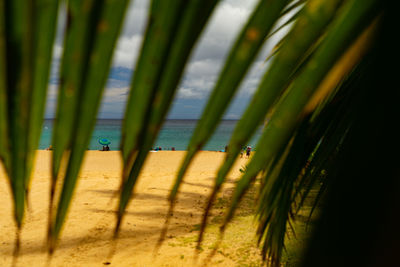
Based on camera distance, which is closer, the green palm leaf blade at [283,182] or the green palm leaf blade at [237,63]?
the green palm leaf blade at [237,63]

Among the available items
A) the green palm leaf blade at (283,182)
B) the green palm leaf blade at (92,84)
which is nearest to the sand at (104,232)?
the green palm leaf blade at (283,182)

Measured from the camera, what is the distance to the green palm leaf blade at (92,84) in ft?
0.85

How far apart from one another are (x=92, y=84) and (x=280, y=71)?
20 cm

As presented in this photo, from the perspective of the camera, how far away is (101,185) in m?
6.20

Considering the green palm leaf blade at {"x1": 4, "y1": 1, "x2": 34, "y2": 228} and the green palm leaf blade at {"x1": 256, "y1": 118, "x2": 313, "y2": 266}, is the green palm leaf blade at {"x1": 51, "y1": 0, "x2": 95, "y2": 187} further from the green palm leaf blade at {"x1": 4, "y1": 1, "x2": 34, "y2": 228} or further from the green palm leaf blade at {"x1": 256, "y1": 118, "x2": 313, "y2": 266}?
the green palm leaf blade at {"x1": 256, "y1": 118, "x2": 313, "y2": 266}

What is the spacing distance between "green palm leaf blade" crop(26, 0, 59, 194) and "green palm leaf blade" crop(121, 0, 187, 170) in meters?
0.10

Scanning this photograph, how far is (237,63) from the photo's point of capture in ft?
0.90

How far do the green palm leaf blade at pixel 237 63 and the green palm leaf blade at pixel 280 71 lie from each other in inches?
1.0

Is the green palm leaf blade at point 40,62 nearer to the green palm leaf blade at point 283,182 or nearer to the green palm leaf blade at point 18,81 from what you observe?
the green palm leaf blade at point 18,81

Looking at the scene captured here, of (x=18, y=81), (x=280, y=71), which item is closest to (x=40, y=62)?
(x=18, y=81)

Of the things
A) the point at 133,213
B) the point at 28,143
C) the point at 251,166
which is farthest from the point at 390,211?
the point at 133,213

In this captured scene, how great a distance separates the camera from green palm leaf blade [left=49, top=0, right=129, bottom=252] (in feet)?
0.85

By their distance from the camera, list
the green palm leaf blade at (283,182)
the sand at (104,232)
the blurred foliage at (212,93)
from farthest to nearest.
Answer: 1. the sand at (104,232)
2. the green palm leaf blade at (283,182)
3. the blurred foliage at (212,93)

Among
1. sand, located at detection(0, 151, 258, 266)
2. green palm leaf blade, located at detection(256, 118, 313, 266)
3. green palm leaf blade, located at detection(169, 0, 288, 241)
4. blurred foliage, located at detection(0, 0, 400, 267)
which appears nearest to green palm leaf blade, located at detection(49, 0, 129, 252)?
blurred foliage, located at detection(0, 0, 400, 267)
